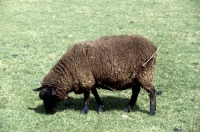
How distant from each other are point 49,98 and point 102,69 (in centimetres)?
128

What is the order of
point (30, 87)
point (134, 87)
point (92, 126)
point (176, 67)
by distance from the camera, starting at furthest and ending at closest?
point (176, 67)
point (30, 87)
point (134, 87)
point (92, 126)

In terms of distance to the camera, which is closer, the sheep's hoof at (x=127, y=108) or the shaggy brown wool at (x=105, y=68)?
the shaggy brown wool at (x=105, y=68)

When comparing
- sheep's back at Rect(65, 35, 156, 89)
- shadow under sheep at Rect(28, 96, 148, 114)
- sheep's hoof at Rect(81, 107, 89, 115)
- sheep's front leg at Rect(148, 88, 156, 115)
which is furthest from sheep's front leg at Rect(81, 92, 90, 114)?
sheep's front leg at Rect(148, 88, 156, 115)

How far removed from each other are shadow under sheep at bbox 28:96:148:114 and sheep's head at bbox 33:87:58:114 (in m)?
0.23

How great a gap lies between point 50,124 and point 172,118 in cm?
256

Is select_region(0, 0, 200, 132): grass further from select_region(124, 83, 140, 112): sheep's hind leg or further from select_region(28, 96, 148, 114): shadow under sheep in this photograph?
select_region(124, 83, 140, 112): sheep's hind leg

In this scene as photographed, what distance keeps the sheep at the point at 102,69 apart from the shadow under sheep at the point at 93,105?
43 cm

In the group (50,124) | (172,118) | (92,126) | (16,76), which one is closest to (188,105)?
(172,118)

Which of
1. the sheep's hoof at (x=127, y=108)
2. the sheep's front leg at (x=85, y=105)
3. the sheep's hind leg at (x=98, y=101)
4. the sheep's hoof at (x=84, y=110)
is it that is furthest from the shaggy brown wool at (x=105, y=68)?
the sheep's hoof at (x=127, y=108)

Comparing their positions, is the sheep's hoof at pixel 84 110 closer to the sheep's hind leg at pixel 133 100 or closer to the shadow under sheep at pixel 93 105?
the shadow under sheep at pixel 93 105

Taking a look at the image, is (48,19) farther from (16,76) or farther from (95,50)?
(95,50)

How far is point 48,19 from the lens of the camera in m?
16.1

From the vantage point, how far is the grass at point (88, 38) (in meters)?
7.26

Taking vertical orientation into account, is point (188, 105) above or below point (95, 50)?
below
